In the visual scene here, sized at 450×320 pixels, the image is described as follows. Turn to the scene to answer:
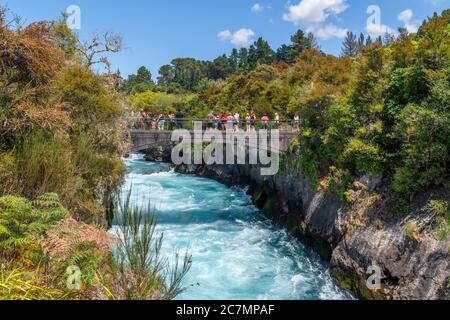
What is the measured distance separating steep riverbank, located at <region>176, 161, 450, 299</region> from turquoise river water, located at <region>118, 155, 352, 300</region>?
83 cm

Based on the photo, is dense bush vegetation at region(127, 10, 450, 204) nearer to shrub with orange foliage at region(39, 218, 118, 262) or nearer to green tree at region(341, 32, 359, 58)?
shrub with orange foliage at region(39, 218, 118, 262)

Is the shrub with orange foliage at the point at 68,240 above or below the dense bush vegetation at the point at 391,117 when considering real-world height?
below

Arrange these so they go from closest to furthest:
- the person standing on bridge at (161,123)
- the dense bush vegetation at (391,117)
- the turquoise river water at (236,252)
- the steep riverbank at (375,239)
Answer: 1. the steep riverbank at (375,239)
2. the dense bush vegetation at (391,117)
3. the turquoise river water at (236,252)
4. the person standing on bridge at (161,123)

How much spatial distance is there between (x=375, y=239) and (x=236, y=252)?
21.8 feet

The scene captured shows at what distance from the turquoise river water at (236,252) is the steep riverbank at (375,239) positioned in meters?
0.83

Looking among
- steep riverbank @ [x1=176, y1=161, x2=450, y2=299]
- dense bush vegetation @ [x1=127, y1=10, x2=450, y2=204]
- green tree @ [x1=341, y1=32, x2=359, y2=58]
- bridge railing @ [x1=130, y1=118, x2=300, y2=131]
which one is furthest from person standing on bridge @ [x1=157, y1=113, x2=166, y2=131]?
green tree @ [x1=341, y1=32, x2=359, y2=58]

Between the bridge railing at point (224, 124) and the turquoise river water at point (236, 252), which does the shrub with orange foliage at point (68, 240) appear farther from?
the bridge railing at point (224, 124)

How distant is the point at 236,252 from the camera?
15961mm

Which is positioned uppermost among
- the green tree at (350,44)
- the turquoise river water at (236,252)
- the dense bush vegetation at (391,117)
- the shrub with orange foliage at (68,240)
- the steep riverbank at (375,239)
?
the green tree at (350,44)

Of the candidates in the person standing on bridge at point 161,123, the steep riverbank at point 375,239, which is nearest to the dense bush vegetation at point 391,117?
the steep riverbank at point 375,239

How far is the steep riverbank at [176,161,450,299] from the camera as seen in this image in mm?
8852

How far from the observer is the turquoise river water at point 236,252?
483 inches
